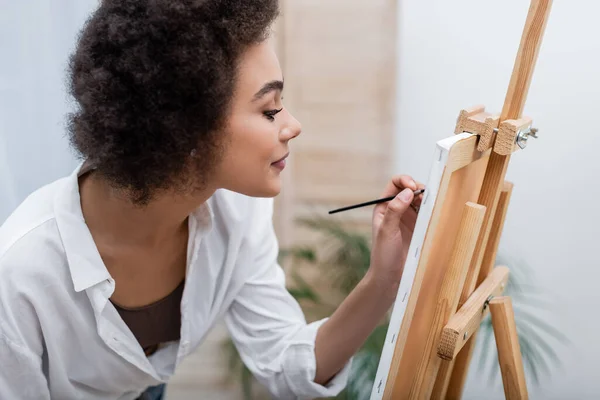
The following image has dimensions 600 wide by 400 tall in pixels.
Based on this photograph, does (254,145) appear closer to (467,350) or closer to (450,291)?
(450,291)

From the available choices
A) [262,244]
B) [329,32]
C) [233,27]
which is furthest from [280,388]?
[329,32]

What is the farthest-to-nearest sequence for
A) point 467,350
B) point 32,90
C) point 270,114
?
point 32,90 < point 467,350 < point 270,114

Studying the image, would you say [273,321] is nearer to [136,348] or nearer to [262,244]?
[262,244]

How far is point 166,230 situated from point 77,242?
159 mm

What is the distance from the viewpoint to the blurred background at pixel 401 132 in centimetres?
154

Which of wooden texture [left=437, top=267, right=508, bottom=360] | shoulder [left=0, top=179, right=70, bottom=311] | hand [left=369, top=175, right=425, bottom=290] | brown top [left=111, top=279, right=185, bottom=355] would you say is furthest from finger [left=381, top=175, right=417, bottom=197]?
shoulder [left=0, top=179, right=70, bottom=311]

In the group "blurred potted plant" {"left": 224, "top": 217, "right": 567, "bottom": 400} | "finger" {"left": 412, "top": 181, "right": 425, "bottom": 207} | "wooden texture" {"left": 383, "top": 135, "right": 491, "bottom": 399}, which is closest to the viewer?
"wooden texture" {"left": 383, "top": 135, "right": 491, "bottom": 399}

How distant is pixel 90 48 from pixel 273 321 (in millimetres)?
620

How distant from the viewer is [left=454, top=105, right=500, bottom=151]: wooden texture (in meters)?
0.95

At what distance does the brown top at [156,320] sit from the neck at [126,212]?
0.13 m

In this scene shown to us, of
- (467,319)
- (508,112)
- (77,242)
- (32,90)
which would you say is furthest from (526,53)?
(32,90)

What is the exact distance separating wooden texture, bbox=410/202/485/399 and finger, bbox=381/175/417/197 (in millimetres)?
155

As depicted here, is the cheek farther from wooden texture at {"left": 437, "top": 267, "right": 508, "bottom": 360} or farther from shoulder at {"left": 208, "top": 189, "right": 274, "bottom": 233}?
wooden texture at {"left": 437, "top": 267, "right": 508, "bottom": 360}

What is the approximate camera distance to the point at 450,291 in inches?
38.4
